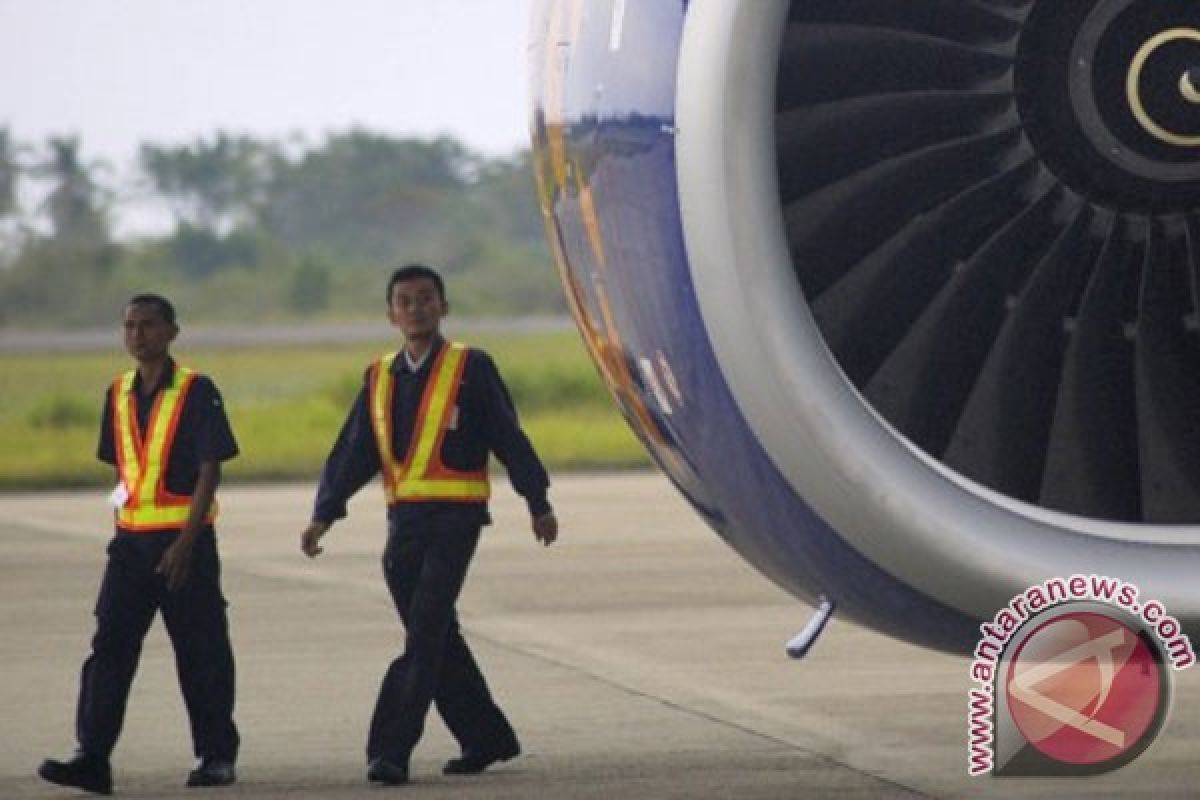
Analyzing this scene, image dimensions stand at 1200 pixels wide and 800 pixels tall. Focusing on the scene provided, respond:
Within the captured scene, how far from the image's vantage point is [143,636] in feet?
40.5

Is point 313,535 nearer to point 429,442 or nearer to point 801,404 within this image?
point 429,442

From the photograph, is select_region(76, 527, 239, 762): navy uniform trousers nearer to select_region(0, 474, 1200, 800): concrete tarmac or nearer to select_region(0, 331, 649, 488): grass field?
select_region(0, 474, 1200, 800): concrete tarmac

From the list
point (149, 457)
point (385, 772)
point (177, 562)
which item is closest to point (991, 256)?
point (385, 772)

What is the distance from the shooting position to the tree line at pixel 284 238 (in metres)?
70.0

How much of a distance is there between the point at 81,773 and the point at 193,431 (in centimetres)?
122

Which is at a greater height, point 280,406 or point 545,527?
point 545,527

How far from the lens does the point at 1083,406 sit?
34.7 ft

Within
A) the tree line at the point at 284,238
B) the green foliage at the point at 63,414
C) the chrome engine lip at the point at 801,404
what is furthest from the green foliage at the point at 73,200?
the chrome engine lip at the point at 801,404

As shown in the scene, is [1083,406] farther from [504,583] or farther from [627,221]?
[504,583]

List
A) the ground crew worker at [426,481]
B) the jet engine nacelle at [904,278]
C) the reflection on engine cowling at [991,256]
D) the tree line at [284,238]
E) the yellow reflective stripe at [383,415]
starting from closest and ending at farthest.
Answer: the jet engine nacelle at [904,278] < the reflection on engine cowling at [991,256] < the ground crew worker at [426,481] < the yellow reflective stripe at [383,415] < the tree line at [284,238]

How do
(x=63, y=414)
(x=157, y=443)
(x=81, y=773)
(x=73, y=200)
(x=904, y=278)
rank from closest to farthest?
(x=904, y=278) → (x=81, y=773) → (x=157, y=443) → (x=63, y=414) → (x=73, y=200)

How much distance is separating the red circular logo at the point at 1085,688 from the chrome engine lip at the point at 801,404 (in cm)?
46

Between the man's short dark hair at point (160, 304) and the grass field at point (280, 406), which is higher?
the man's short dark hair at point (160, 304)

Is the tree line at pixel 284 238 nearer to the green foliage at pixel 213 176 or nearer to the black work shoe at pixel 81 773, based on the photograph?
the green foliage at pixel 213 176
